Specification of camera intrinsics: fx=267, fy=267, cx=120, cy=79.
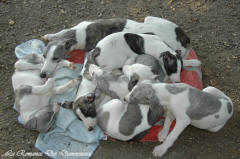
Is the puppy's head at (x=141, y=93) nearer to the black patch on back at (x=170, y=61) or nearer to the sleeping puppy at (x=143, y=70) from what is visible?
the sleeping puppy at (x=143, y=70)

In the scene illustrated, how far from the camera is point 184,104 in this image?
4.81m

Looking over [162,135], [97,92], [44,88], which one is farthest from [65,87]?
[162,135]

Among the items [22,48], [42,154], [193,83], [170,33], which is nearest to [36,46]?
[22,48]

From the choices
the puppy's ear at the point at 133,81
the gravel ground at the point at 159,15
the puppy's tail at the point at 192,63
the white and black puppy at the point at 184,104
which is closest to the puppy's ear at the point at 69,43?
the gravel ground at the point at 159,15

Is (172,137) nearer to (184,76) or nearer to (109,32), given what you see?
(184,76)

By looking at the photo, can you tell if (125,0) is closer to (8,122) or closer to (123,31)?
(123,31)

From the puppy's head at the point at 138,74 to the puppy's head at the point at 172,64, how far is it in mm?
496

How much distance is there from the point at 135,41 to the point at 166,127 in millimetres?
2076

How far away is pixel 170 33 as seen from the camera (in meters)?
6.60

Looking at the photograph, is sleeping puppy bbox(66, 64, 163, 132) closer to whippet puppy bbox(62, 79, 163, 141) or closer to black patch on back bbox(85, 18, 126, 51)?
whippet puppy bbox(62, 79, 163, 141)

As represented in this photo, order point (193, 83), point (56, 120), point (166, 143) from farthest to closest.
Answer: point (193, 83)
point (56, 120)
point (166, 143)

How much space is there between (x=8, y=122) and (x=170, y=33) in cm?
425

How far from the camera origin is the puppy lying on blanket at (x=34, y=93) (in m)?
5.27

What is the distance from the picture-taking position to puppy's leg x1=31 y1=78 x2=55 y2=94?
547cm
